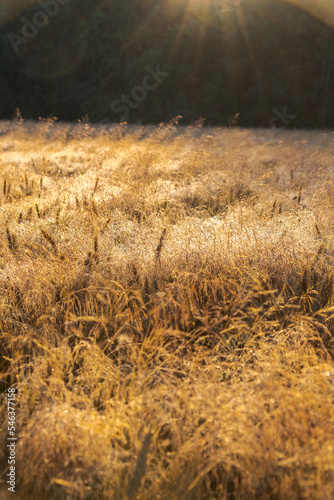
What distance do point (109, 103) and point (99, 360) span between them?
20.1 metres

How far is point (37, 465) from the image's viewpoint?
1175 millimetres

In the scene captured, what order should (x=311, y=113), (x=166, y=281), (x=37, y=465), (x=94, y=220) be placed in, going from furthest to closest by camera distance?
1. (x=311, y=113)
2. (x=94, y=220)
3. (x=166, y=281)
4. (x=37, y=465)

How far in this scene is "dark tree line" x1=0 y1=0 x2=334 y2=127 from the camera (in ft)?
61.3

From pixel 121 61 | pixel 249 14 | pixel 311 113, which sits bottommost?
pixel 311 113

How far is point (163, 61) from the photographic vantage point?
64.0ft

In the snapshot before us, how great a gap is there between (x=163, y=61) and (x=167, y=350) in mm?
20678

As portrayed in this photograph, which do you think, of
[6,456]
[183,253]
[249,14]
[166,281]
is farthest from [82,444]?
[249,14]

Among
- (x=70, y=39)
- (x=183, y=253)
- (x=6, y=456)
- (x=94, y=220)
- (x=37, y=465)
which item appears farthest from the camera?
(x=70, y=39)

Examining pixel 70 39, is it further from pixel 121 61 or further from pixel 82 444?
pixel 82 444
